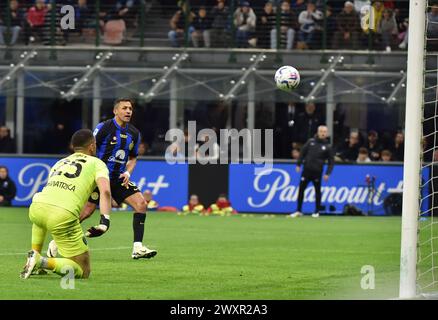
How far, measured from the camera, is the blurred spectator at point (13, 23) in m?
32.1

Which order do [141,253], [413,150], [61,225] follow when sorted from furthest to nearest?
[141,253] < [61,225] < [413,150]

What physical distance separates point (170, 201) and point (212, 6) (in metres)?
6.68

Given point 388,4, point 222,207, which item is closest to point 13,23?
point 222,207

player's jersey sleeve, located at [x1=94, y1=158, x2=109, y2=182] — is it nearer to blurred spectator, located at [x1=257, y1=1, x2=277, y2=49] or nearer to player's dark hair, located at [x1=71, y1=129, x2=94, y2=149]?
player's dark hair, located at [x1=71, y1=129, x2=94, y2=149]

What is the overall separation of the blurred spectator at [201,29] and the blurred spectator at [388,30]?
4.87 meters

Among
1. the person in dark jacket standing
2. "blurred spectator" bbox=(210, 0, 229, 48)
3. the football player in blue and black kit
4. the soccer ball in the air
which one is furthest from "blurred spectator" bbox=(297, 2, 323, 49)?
the football player in blue and black kit

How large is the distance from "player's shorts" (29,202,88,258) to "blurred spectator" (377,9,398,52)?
20410mm

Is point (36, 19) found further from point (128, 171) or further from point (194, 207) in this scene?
point (128, 171)

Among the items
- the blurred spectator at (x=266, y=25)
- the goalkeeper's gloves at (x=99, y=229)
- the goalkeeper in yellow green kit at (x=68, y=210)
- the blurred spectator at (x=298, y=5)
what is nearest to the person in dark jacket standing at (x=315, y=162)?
the blurred spectator at (x=266, y=25)

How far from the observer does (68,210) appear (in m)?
12.0

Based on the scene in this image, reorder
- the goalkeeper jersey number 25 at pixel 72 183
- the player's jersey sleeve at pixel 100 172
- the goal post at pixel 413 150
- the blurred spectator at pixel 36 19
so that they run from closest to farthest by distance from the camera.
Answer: the goal post at pixel 413 150
the goalkeeper jersey number 25 at pixel 72 183
the player's jersey sleeve at pixel 100 172
the blurred spectator at pixel 36 19

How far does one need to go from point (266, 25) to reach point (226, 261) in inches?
691

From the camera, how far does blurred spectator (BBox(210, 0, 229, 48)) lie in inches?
1256

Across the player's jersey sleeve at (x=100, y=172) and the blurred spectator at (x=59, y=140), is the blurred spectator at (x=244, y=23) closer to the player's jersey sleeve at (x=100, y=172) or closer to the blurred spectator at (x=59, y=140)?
the blurred spectator at (x=59, y=140)
